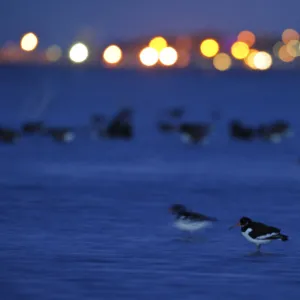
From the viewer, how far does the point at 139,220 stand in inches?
665

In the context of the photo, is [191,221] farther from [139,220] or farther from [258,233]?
[139,220]

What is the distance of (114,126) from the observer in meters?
34.7

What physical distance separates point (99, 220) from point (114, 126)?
59.1ft

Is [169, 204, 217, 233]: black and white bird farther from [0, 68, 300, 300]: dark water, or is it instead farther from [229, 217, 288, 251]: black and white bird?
[229, 217, 288, 251]: black and white bird

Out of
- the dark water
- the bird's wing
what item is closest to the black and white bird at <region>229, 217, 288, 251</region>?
the bird's wing

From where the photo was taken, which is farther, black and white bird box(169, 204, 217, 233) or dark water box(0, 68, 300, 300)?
black and white bird box(169, 204, 217, 233)

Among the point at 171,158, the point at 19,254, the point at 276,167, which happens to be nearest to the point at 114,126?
the point at 171,158

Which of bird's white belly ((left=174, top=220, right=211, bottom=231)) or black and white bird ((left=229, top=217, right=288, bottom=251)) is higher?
bird's white belly ((left=174, top=220, right=211, bottom=231))

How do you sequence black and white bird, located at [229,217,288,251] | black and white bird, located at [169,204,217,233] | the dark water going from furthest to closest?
1. black and white bird, located at [169,204,217,233]
2. black and white bird, located at [229,217,288,251]
3. the dark water

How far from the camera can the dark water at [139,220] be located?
12211mm

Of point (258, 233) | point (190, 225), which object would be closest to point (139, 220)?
point (190, 225)

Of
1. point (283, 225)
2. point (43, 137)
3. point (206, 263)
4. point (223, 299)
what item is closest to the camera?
point (223, 299)

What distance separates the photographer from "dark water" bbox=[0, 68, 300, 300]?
1221cm

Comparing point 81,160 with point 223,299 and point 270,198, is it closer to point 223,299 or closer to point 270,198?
point 270,198
